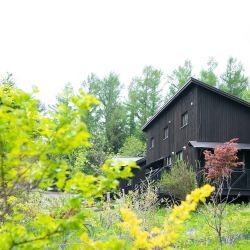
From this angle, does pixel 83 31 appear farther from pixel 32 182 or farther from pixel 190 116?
pixel 32 182

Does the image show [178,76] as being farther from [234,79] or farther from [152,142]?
[152,142]

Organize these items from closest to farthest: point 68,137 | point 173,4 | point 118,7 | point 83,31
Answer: point 68,137, point 173,4, point 118,7, point 83,31

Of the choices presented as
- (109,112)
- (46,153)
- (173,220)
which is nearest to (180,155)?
(173,220)

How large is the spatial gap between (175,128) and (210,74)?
81.0 ft

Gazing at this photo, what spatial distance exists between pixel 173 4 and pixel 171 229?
15951 millimetres

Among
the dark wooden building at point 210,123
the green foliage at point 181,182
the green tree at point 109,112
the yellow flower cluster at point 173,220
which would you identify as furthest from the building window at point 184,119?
the green tree at point 109,112

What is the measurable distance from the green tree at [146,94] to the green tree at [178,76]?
1358mm

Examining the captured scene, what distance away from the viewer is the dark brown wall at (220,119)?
2134cm

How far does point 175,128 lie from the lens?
82.7 feet

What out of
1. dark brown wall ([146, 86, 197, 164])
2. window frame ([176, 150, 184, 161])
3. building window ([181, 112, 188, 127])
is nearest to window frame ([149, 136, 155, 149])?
dark brown wall ([146, 86, 197, 164])

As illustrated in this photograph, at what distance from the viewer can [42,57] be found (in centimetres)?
4609

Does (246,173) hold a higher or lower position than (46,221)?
higher

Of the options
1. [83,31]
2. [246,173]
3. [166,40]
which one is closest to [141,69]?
[166,40]

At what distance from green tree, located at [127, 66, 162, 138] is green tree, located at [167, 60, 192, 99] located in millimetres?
1358
